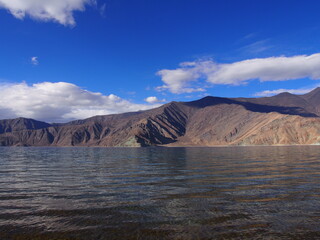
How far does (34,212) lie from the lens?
54.5 feet

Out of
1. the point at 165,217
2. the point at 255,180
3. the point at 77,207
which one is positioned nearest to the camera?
the point at 165,217

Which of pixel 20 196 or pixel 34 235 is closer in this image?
pixel 34 235

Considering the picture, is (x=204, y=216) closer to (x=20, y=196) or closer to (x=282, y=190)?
(x=282, y=190)

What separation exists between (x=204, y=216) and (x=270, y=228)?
3.71 metres

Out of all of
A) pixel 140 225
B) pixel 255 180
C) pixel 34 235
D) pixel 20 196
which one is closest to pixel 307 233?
pixel 140 225

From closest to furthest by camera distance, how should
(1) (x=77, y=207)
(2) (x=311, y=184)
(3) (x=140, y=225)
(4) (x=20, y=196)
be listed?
(3) (x=140, y=225) → (1) (x=77, y=207) → (4) (x=20, y=196) → (2) (x=311, y=184)

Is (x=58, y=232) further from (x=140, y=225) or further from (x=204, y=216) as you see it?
(x=204, y=216)

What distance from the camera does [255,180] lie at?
28.1 m

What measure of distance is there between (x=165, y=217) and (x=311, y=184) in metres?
17.3

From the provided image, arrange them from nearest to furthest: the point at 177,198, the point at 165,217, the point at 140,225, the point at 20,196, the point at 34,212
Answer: the point at 140,225 → the point at 165,217 → the point at 34,212 → the point at 177,198 → the point at 20,196

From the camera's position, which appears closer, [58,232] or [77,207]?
[58,232]

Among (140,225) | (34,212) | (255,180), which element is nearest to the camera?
(140,225)

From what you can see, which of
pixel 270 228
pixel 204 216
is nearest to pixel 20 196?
pixel 204 216

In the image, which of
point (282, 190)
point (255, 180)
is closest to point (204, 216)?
point (282, 190)
